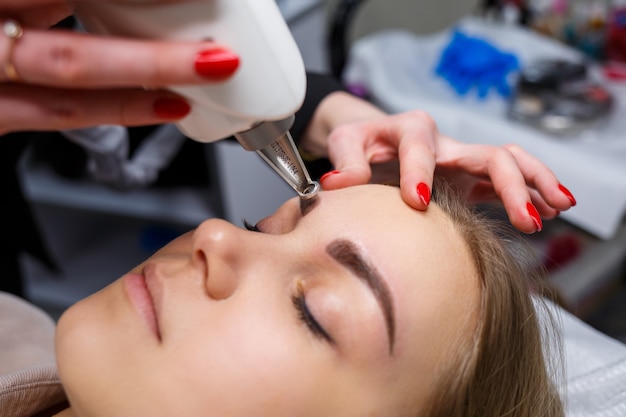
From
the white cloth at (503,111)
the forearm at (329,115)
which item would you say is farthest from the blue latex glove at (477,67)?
the forearm at (329,115)

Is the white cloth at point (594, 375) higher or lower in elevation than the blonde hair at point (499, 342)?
lower

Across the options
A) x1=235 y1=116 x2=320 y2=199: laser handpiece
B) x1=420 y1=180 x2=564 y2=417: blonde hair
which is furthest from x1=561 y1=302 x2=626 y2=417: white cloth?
x1=235 y1=116 x2=320 y2=199: laser handpiece

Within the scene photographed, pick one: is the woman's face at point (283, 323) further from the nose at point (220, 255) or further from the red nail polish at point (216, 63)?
the red nail polish at point (216, 63)

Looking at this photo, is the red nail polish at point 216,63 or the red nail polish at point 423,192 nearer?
the red nail polish at point 216,63

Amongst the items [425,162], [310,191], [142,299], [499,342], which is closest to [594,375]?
[499,342]

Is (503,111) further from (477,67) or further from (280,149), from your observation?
(280,149)

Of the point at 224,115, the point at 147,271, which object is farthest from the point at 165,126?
the point at 224,115

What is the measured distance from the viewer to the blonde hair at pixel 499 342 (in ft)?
2.11

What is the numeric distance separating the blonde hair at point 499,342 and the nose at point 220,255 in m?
0.25

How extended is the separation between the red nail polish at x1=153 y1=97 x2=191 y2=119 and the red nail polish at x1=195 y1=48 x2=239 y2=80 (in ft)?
0.22

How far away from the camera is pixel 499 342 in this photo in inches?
26.2

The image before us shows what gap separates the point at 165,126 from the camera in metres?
1.37

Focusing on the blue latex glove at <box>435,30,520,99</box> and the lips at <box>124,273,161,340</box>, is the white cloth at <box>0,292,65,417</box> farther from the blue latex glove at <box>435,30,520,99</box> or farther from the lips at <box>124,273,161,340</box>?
the blue latex glove at <box>435,30,520,99</box>

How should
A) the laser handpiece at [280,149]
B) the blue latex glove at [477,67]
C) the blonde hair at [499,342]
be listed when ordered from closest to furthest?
the laser handpiece at [280,149] → the blonde hair at [499,342] → the blue latex glove at [477,67]
